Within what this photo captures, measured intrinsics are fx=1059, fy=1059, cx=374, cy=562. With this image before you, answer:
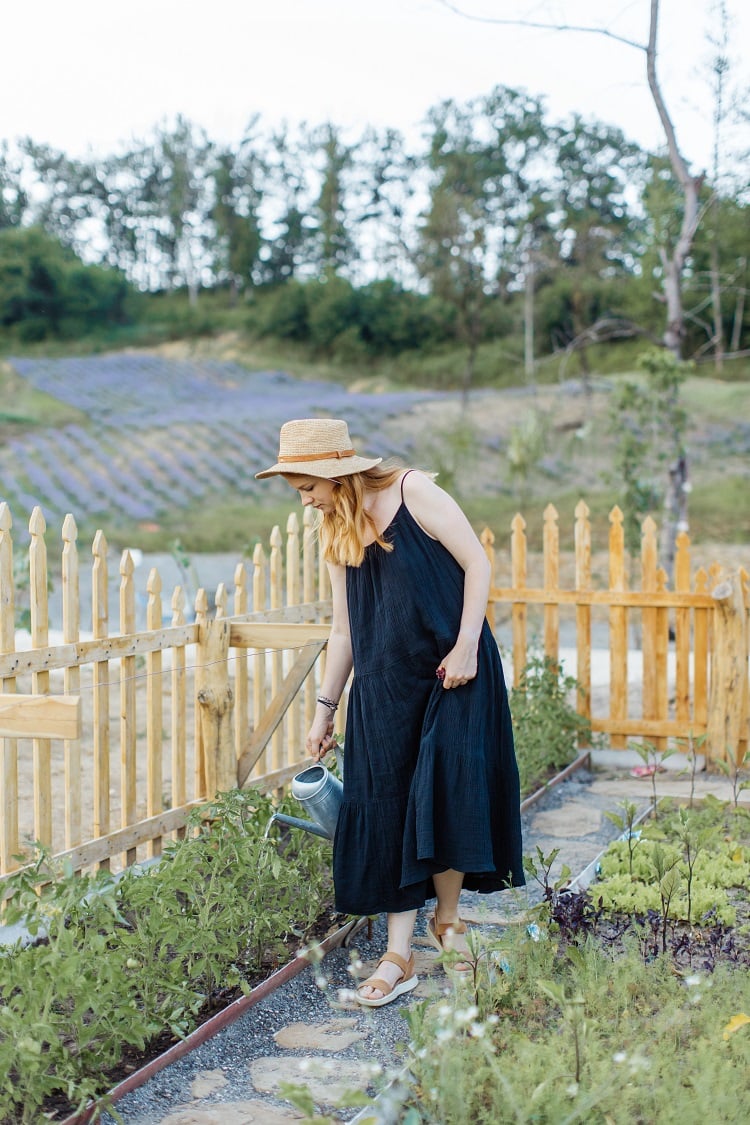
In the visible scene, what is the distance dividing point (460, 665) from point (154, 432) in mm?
23849

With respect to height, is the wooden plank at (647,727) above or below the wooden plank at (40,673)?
below

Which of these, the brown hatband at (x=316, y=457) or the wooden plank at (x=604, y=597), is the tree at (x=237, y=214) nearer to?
the wooden plank at (x=604, y=597)

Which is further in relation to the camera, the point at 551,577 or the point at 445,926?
the point at 551,577

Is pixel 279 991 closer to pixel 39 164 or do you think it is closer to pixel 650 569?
pixel 650 569

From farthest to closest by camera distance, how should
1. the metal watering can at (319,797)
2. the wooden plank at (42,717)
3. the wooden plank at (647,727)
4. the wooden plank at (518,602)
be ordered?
the wooden plank at (518,602) < the wooden plank at (647,727) < the metal watering can at (319,797) < the wooden plank at (42,717)

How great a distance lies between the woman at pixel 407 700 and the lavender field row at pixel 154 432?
17693 millimetres

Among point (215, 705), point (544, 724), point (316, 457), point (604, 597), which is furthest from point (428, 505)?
point (604, 597)

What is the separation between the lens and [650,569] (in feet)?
19.1

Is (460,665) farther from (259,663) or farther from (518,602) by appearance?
(518,602)

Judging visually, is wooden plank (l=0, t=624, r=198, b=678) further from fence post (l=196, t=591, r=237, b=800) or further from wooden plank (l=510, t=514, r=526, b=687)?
wooden plank (l=510, t=514, r=526, b=687)

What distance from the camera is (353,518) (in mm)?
2869

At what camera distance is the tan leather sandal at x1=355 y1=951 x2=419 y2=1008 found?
2773mm

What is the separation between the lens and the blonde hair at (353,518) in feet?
9.37

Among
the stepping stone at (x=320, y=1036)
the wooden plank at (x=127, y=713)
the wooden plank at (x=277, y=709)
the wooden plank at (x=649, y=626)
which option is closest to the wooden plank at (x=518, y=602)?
the wooden plank at (x=649, y=626)
